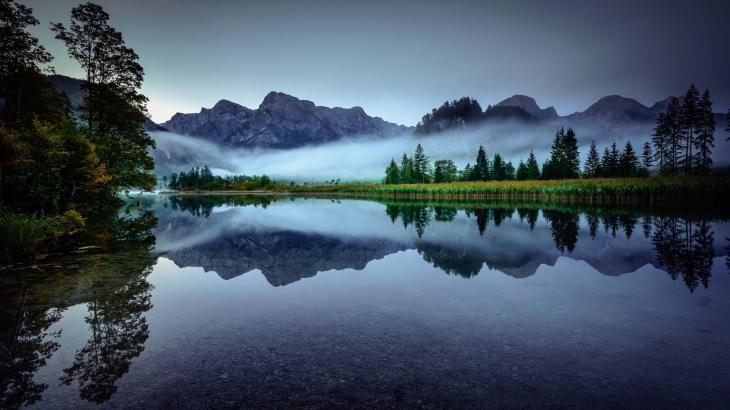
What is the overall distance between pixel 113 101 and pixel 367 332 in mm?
37591

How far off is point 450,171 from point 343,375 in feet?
463

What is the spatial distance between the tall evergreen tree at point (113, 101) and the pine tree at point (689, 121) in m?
112

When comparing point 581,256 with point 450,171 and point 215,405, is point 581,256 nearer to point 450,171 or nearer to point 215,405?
point 215,405

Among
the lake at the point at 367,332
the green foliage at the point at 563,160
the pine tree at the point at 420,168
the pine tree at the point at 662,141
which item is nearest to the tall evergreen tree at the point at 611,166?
the green foliage at the point at 563,160

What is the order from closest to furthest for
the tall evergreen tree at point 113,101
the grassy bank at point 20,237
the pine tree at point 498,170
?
the grassy bank at point 20,237, the tall evergreen tree at point 113,101, the pine tree at point 498,170

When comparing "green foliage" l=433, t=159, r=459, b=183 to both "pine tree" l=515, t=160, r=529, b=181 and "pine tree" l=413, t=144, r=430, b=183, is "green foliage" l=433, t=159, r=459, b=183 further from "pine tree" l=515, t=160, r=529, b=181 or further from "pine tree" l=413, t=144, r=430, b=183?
"pine tree" l=515, t=160, r=529, b=181

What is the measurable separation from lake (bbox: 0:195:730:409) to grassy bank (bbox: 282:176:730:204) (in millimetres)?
36470

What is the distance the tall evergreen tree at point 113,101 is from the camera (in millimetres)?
29625

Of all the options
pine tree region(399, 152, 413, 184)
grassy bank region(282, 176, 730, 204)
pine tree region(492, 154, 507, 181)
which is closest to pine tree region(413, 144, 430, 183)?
pine tree region(399, 152, 413, 184)

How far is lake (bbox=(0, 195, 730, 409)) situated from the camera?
4195 mm

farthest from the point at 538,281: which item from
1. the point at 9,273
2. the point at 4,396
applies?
the point at 9,273

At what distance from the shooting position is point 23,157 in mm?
14594

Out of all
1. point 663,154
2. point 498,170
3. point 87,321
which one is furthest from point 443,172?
point 87,321

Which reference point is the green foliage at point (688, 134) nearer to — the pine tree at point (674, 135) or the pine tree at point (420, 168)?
the pine tree at point (674, 135)
